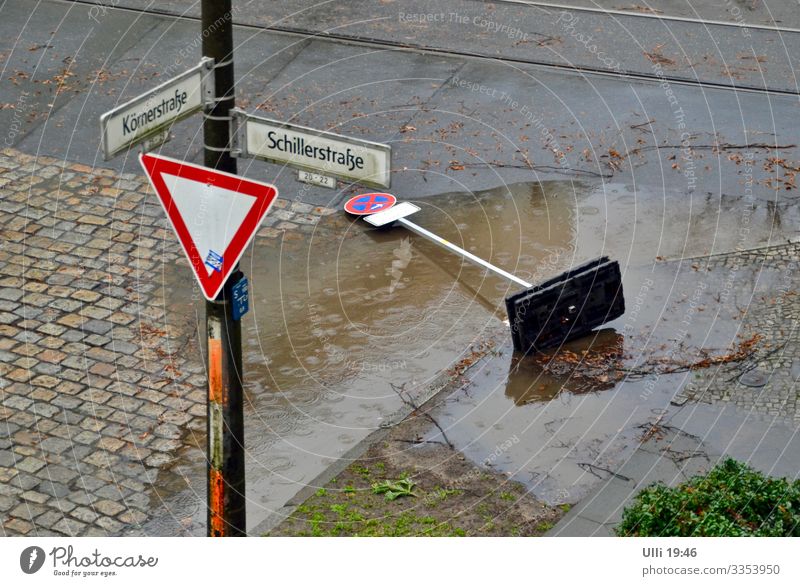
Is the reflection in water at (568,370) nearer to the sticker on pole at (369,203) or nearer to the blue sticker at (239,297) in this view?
the sticker on pole at (369,203)

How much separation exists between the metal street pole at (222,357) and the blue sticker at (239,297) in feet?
0.09

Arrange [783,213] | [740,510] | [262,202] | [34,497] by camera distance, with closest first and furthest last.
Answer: [262,202] < [740,510] < [34,497] < [783,213]

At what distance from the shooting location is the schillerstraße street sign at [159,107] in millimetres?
7844

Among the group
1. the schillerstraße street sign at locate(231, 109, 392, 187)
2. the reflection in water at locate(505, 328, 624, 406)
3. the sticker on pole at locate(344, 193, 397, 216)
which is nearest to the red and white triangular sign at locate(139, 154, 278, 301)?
the schillerstraße street sign at locate(231, 109, 392, 187)

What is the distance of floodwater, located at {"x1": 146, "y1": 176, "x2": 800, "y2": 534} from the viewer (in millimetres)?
11484

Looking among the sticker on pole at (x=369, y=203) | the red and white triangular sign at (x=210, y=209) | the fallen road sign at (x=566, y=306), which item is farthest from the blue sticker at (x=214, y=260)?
the sticker on pole at (x=369, y=203)

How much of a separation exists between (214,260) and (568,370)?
17.7 ft

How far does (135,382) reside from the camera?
1240 centimetres

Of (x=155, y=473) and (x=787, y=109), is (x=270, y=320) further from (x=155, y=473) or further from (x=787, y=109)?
(x=787, y=109)

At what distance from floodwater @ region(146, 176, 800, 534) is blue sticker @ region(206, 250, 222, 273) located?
3.22 m

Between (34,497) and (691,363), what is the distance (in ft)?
20.7

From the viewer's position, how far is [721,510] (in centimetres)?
891

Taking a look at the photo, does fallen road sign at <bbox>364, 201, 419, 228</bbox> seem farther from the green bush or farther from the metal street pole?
the green bush

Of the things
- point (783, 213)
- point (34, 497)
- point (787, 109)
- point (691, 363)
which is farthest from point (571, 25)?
point (34, 497)
